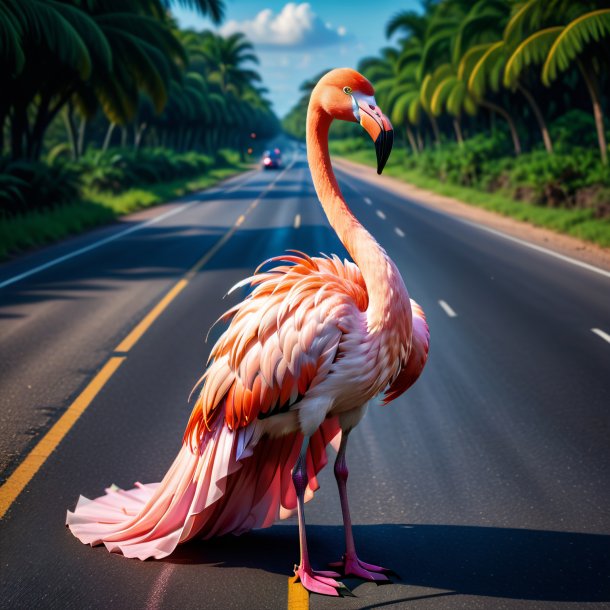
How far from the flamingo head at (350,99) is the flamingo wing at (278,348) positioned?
0.62m

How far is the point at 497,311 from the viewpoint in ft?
32.7

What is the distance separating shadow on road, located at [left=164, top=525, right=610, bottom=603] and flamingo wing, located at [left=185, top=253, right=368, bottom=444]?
0.80 meters

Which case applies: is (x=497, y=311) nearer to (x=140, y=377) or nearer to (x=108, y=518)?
(x=140, y=377)

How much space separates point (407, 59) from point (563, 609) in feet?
162

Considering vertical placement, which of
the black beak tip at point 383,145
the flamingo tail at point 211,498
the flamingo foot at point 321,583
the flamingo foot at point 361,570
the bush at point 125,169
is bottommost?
the bush at point 125,169

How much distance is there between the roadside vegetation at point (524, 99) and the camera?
2061 centimetres

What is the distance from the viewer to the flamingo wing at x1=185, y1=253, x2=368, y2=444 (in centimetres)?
307

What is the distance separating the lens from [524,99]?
117ft

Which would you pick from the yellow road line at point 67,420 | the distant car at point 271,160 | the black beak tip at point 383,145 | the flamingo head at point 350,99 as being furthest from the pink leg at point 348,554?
the distant car at point 271,160

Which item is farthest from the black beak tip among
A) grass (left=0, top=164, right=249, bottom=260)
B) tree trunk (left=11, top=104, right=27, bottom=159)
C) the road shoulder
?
tree trunk (left=11, top=104, right=27, bottom=159)

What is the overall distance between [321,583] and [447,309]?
277 inches

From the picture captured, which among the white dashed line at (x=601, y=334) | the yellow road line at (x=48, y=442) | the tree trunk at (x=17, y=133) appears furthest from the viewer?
the tree trunk at (x=17, y=133)

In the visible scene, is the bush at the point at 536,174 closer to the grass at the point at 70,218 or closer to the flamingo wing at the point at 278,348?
the grass at the point at 70,218

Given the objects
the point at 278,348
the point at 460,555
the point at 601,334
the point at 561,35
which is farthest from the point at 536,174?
the point at 278,348
